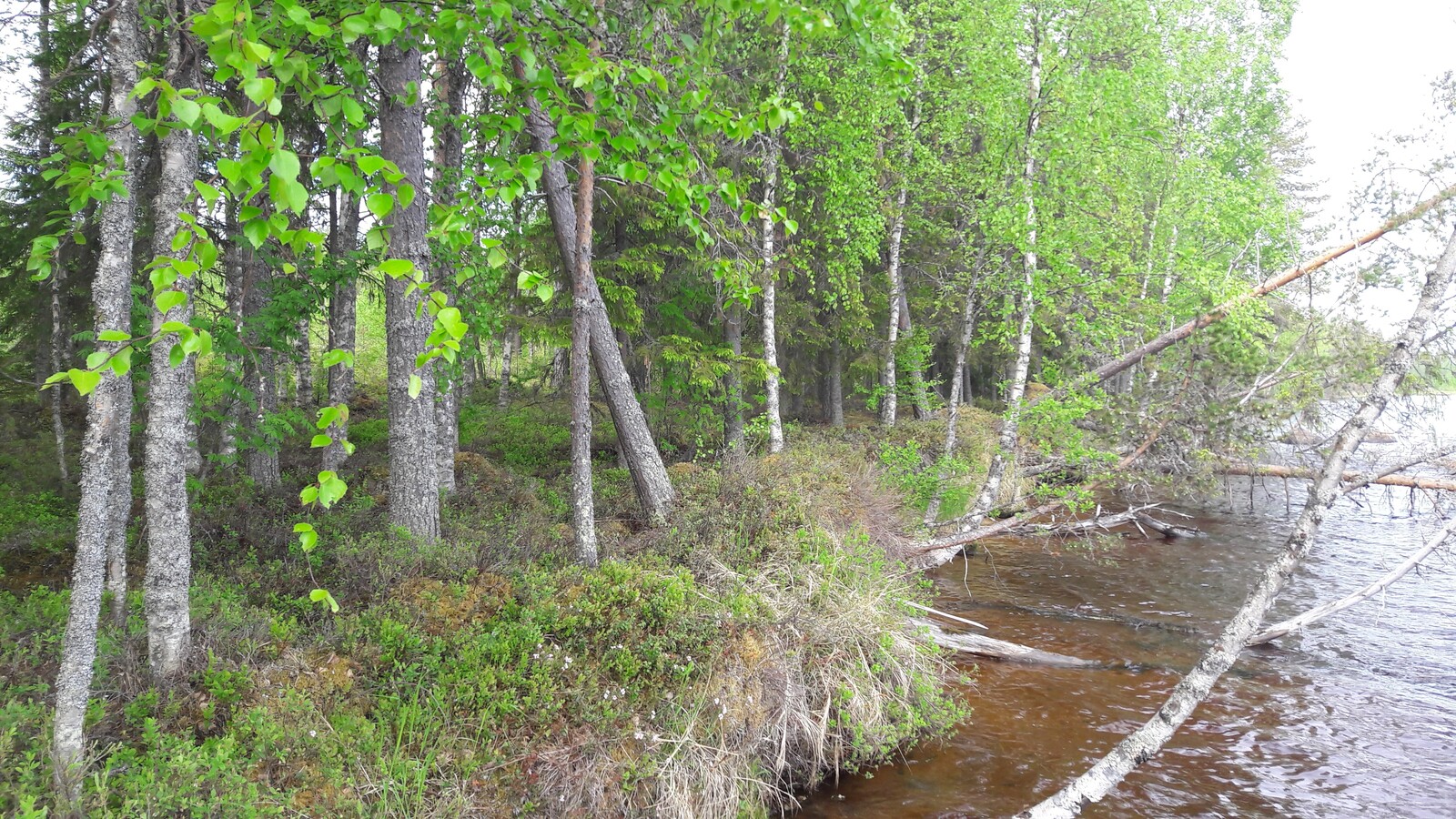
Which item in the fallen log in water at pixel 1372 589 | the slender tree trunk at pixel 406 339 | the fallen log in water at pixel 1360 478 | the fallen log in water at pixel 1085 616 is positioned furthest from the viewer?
the fallen log in water at pixel 1085 616

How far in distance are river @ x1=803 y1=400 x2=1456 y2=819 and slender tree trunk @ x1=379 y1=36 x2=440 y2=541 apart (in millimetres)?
4463

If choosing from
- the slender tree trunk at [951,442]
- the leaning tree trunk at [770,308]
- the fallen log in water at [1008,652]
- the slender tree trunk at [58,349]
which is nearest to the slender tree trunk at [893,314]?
the slender tree trunk at [951,442]

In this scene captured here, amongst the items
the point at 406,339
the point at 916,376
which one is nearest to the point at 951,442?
the point at 916,376

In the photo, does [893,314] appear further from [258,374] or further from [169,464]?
[169,464]

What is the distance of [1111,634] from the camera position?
964 cm

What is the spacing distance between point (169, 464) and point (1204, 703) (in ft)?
31.2

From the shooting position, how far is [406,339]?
7078 mm

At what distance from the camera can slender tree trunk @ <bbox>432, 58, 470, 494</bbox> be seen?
8260mm

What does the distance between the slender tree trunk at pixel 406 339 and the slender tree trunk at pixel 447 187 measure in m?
0.39

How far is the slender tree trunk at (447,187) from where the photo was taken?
27.1 ft

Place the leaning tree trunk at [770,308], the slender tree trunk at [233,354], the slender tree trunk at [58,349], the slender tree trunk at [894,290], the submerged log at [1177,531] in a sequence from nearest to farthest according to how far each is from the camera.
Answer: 1. the slender tree trunk at [233,354]
2. the slender tree trunk at [58,349]
3. the leaning tree trunk at [770,308]
4. the submerged log at [1177,531]
5. the slender tree trunk at [894,290]

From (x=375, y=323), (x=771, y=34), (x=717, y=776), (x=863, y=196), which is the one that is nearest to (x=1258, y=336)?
(x=863, y=196)

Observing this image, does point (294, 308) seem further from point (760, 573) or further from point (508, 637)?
point (760, 573)

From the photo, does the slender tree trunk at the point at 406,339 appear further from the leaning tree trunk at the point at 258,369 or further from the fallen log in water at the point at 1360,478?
the fallen log in water at the point at 1360,478
